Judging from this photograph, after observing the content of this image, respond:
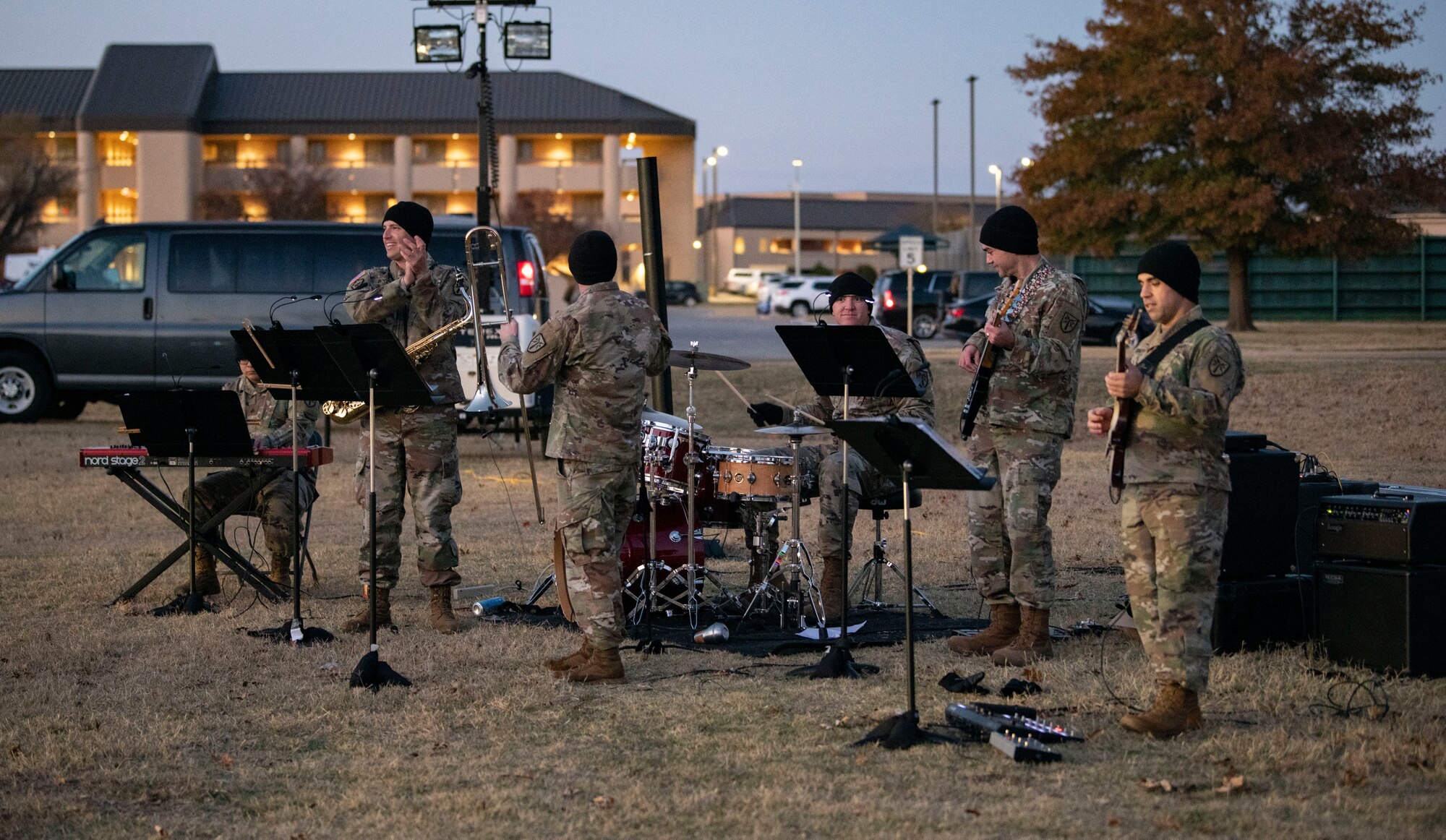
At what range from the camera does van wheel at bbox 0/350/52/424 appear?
733 inches

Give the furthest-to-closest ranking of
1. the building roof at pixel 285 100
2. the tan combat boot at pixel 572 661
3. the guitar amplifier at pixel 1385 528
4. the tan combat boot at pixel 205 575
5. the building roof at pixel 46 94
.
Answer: the building roof at pixel 285 100
the building roof at pixel 46 94
the tan combat boot at pixel 205 575
the tan combat boot at pixel 572 661
the guitar amplifier at pixel 1385 528

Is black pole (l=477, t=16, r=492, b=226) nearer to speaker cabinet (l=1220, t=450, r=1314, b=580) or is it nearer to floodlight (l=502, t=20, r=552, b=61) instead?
floodlight (l=502, t=20, r=552, b=61)

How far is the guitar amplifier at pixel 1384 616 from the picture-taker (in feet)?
21.5

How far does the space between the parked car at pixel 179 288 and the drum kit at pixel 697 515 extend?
937 cm

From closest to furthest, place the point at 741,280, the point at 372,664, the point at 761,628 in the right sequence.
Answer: the point at 372,664 → the point at 761,628 → the point at 741,280

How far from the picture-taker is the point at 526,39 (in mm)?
19828

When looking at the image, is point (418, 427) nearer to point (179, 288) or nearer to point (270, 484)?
point (270, 484)

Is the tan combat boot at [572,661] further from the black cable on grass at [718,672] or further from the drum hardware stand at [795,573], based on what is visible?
the drum hardware stand at [795,573]

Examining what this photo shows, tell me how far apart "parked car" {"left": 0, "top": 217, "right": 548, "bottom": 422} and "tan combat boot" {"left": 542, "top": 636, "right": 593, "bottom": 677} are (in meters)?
10.7

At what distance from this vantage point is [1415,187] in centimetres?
3238

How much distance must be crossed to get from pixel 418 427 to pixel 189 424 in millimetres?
1475

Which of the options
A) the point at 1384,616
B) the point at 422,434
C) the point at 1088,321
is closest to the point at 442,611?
the point at 422,434

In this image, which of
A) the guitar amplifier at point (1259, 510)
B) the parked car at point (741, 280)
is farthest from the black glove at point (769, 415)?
the parked car at point (741, 280)

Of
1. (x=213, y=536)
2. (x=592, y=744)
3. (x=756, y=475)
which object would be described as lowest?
(x=592, y=744)
